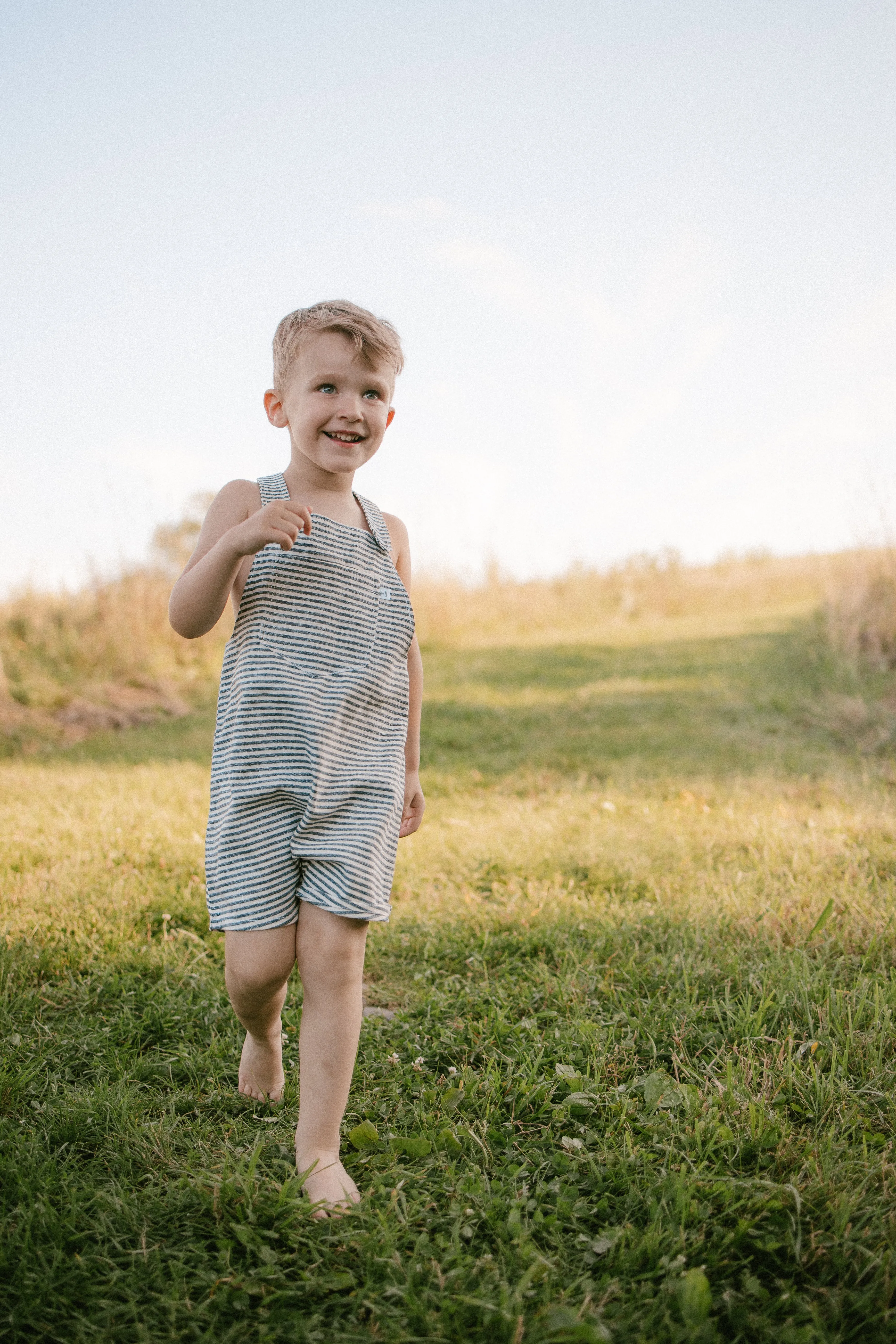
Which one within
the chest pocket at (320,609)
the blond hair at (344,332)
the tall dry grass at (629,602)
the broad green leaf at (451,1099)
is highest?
the tall dry grass at (629,602)

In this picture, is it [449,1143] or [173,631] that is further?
[173,631]

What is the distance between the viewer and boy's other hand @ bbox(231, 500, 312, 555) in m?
1.76

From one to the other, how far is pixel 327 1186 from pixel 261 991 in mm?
387

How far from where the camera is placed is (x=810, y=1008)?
7.70 ft

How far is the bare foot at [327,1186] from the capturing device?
5.53ft

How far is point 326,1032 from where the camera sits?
5.95 feet

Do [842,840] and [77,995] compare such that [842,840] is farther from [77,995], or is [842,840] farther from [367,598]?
[77,995]

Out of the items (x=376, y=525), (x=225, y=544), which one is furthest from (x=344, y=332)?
(x=225, y=544)

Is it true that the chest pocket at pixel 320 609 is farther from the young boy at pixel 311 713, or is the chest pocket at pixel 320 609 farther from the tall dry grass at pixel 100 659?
the tall dry grass at pixel 100 659

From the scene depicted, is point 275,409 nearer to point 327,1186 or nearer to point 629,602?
point 327,1186

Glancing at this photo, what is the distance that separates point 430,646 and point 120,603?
4072 millimetres

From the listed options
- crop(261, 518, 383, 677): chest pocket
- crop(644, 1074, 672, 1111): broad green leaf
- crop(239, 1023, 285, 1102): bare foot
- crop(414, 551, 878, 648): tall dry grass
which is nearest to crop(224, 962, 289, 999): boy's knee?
crop(239, 1023, 285, 1102): bare foot

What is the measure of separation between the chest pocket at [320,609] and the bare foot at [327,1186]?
3.16 feet

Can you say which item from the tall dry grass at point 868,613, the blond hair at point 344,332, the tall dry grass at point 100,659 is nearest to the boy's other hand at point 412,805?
the blond hair at point 344,332
